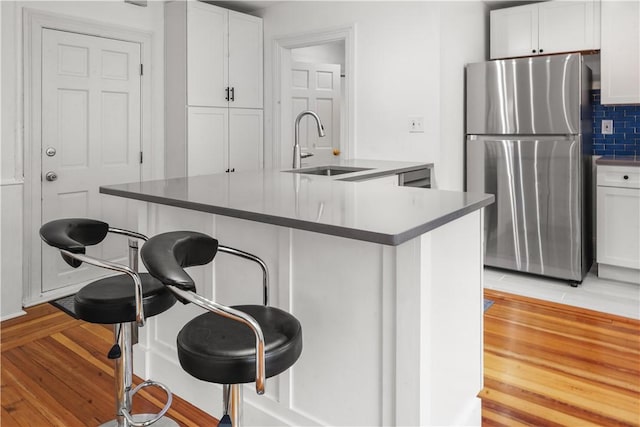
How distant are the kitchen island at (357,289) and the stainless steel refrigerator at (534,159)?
7.15 feet

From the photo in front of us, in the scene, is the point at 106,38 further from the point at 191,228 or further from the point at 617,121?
the point at 617,121

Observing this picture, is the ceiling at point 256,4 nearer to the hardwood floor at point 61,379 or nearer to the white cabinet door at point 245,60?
the white cabinet door at point 245,60

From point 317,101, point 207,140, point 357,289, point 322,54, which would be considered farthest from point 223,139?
point 357,289

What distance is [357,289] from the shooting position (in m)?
1.56

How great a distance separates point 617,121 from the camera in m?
3.93

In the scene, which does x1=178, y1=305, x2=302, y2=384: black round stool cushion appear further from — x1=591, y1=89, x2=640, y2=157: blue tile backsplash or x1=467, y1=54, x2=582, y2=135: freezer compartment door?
x1=591, y1=89, x2=640, y2=157: blue tile backsplash

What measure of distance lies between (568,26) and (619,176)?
1.24 m

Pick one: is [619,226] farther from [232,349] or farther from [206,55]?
[206,55]

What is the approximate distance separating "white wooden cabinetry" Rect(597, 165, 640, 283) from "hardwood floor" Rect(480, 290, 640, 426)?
29.9 inches

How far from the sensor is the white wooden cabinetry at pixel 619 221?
138 inches

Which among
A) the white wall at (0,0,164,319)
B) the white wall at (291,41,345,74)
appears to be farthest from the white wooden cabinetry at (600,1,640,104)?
the white wall at (0,0,164,319)

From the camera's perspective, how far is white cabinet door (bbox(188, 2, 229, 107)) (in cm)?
396

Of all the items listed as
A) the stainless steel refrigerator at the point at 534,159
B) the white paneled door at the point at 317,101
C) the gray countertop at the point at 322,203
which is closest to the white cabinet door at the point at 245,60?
the white paneled door at the point at 317,101

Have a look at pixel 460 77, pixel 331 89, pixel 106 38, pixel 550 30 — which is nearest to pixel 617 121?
pixel 550 30
